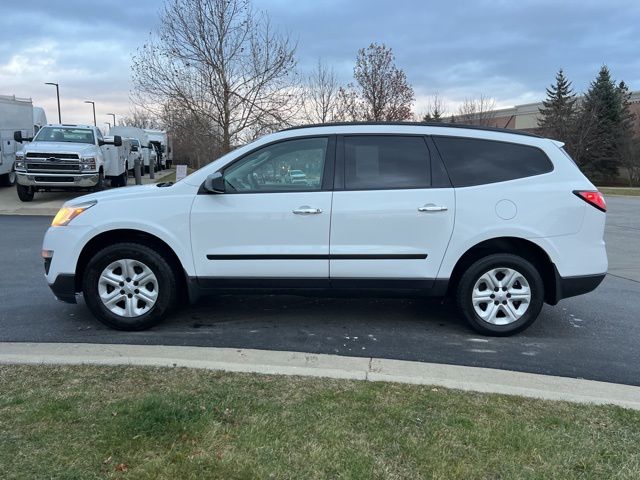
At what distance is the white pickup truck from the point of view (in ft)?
47.3

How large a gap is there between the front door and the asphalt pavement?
0.58m

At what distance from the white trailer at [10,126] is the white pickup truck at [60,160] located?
203cm

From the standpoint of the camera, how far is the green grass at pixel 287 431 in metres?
2.62

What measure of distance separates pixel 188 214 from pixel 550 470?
3.33m

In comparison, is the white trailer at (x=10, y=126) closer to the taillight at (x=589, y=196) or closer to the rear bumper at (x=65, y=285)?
the rear bumper at (x=65, y=285)

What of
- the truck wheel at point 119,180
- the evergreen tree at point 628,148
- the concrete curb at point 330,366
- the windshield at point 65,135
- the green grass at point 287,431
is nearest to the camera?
the green grass at point 287,431

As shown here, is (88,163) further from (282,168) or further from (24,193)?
(282,168)

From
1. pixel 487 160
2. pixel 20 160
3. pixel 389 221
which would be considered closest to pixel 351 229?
pixel 389 221

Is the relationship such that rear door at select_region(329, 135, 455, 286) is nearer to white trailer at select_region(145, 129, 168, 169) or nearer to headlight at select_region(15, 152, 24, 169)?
headlight at select_region(15, 152, 24, 169)

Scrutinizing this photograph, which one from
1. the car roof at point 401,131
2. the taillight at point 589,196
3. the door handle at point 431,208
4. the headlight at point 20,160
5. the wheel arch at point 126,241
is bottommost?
the wheel arch at point 126,241

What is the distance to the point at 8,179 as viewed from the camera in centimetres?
1906

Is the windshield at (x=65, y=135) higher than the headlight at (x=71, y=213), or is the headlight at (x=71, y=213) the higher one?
the windshield at (x=65, y=135)

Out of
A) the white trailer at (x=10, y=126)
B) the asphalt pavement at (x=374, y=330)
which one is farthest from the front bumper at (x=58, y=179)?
the asphalt pavement at (x=374, y=330)

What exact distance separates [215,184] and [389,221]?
4.98ft
